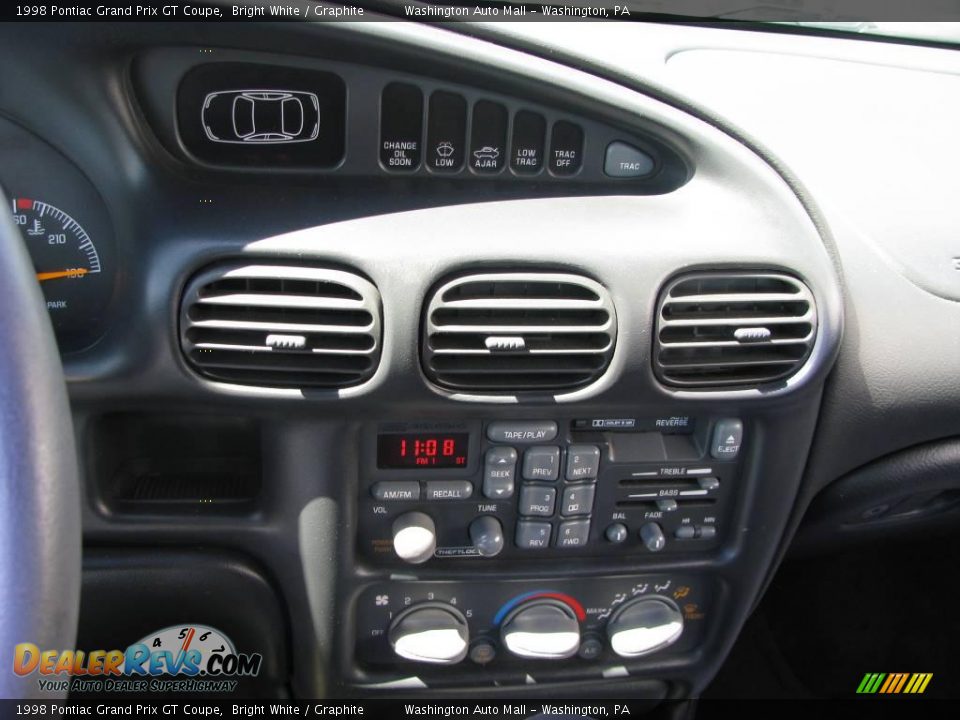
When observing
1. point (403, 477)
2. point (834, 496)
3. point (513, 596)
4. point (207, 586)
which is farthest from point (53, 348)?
point (834, 496)

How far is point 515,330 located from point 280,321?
0.36 meters

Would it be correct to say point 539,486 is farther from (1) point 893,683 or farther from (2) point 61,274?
(1) point 893,683

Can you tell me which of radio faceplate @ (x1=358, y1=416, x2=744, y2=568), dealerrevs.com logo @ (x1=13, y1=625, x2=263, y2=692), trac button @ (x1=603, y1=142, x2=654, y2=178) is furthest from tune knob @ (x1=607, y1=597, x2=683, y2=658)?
trac button @ (x1=603, y1=142, x2=654, y2=178)

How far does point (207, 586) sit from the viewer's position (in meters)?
1.62

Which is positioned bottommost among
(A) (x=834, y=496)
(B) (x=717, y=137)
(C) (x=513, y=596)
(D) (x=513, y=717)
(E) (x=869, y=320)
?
(D) (x=513, y=717)

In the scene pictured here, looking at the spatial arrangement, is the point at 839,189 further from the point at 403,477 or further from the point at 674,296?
the point at 403,477

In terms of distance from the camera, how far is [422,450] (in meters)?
1.50

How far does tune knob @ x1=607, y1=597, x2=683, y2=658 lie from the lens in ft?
5.64

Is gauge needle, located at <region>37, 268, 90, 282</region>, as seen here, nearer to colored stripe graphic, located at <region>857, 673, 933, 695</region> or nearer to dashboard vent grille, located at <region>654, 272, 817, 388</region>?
dashboard vent grille, located at <region>654, 272, 817, 388</region>

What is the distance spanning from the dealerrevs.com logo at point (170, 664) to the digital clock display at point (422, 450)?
530mm

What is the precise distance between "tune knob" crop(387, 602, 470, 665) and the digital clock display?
1.07 ft

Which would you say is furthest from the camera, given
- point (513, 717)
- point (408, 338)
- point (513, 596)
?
point (513, 717)

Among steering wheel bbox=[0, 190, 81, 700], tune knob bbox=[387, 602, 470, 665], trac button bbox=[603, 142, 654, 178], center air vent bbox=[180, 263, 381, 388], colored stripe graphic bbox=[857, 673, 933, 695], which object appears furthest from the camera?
colored stripe graphic bbox=[857, 673, 933, 695]

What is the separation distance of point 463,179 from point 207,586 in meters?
0.88
